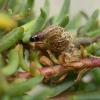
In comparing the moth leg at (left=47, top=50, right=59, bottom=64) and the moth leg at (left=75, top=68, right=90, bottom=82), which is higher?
the moth leg at (left=47, top=50, right=59, bottom=64)

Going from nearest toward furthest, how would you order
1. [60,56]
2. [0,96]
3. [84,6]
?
[0,96]
[60,56]
[84,6]

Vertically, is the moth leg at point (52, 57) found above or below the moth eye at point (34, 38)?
below

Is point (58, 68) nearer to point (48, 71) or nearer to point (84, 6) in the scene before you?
point (48, 71)

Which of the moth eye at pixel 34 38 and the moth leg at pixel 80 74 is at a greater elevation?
the moth eye at pixel 34 38

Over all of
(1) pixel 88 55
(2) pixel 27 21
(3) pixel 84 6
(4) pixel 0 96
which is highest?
(3) pixel 84 6

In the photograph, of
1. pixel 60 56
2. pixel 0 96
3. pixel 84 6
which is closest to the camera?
pixel 0 96

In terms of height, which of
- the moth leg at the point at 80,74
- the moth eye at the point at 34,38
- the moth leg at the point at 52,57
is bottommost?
the moth leg at the point at 80,74

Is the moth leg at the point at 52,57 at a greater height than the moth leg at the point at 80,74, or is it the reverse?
the moth leg at the point at 52,57

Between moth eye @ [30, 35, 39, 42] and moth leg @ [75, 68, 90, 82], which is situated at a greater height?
moth eye @ [30, 35, 39, 42]

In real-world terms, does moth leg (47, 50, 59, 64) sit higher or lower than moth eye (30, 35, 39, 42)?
lower

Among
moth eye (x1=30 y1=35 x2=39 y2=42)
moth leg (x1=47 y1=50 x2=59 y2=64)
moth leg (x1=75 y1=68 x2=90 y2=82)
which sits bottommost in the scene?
moth leg (x1=75 y1=68 x2=90 y2=82)

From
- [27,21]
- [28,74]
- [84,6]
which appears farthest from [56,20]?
[84,6]
